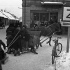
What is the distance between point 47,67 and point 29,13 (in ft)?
46.5

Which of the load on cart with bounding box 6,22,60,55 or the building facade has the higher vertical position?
the building facade

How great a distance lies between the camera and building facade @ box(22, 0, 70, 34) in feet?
63.8

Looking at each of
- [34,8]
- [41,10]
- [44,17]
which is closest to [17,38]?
[34,8]

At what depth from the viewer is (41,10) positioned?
65.0 feet

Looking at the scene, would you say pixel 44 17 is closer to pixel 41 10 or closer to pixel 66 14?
pixel 41 10

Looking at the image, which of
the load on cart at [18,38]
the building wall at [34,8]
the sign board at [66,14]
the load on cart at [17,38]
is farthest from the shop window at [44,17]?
the sign board at [66,14]

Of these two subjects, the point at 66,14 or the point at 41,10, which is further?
the point at 41,10

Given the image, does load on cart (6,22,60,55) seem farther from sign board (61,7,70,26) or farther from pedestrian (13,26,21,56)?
sign board (61,7,70,26)

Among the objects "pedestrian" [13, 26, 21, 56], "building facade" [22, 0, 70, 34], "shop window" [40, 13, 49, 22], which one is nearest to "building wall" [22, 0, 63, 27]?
"building facade" [22, 0, 70, 34]

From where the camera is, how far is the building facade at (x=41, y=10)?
19.4 metres

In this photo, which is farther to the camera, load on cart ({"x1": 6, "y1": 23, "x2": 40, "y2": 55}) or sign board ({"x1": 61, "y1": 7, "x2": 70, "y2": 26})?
load on cart ({"x1": 6, "y1": 23, "x2": 40, "y2": 55})

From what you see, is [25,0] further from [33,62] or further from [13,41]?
[33,62]

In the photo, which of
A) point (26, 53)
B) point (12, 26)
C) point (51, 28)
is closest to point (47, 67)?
point (26, 53)

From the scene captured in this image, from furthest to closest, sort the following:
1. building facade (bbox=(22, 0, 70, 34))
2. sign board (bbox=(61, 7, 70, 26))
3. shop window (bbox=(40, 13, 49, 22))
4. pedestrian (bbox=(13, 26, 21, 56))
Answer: shop window (bbox=(40, 13, 49, 22))
building facade (bbox=(22, 0, 70, 34))
pedestrian (bbox=(13, 26, 21, 56))
sign board (bbox=(61, 7, 70, 26))
